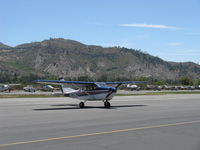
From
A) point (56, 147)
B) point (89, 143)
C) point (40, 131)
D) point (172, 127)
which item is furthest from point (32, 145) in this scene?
point (172, 127)

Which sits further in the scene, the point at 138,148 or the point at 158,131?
the point at 158,131

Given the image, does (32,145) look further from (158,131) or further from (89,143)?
(158,131)

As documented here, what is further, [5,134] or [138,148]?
[5,134]

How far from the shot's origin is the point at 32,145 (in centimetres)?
902

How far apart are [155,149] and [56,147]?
2.82 meters

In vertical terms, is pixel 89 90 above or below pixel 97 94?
above

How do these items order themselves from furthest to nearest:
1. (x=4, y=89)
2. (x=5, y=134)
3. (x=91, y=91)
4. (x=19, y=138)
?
(x=4, y=89), (x=91, y=91), (x=5, y=134), (x=19, y=138)

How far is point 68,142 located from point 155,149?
2662 millimetres

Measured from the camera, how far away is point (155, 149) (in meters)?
8.76

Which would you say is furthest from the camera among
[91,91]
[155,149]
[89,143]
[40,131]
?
[91,91]

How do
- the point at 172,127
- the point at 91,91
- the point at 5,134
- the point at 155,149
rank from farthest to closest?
the point at 91,91 < the point at 172,127 < the point at 5,134 < the point at 155,149

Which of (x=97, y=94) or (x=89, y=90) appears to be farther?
(x=89, y=90)

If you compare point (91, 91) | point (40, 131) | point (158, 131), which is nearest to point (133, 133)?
point (158, 131)

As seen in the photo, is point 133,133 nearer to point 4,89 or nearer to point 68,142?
point 68,142
